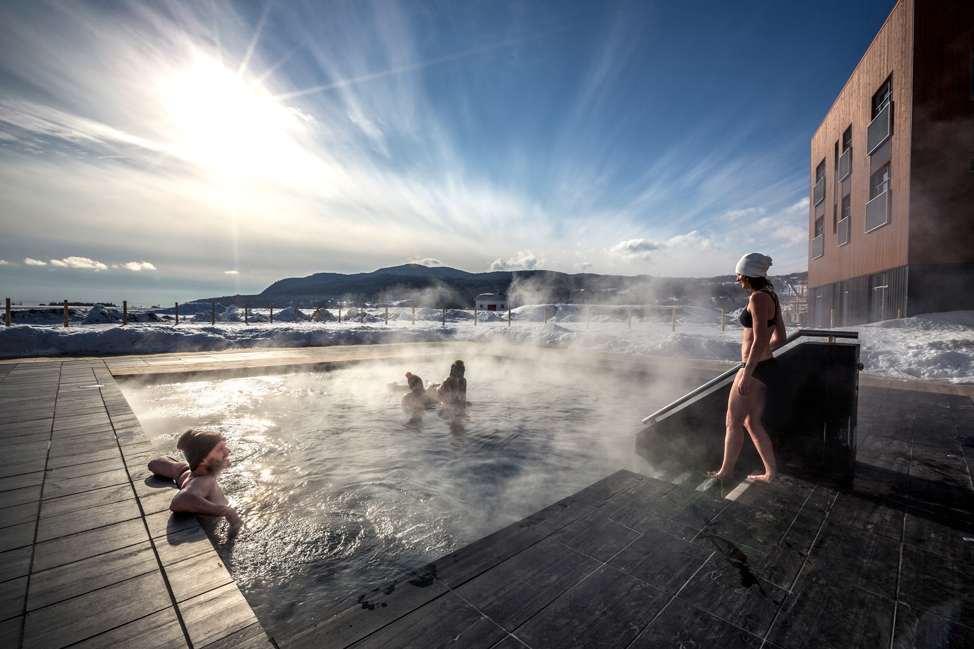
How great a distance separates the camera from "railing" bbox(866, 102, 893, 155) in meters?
11.8

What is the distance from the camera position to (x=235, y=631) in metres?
1.25

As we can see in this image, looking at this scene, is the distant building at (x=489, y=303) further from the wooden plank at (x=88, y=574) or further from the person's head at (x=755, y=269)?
the wooden plank at (x=88, y=574)

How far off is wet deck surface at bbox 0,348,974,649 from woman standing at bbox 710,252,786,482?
0.79 ft

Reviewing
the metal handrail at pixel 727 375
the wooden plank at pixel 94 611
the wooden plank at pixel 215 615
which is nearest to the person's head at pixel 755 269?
the metal handrail at pixel 727 375

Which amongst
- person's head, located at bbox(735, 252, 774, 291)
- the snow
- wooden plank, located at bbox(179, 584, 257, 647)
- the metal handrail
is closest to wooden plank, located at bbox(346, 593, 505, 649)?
Answer: wooden plank, located at bbox(179, 584, 257, 647)

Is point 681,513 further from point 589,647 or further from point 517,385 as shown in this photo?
point 517,385

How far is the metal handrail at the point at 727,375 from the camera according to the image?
272cm

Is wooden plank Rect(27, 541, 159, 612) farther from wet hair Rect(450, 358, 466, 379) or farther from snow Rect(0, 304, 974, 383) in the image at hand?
snow Rect(0, 304, 974, 383)

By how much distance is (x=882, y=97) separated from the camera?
495 inches

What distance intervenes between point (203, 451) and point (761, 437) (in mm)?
3676

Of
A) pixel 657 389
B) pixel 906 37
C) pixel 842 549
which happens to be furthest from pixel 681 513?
pixel 906 37

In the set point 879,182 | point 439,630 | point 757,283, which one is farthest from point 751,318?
point 879,182

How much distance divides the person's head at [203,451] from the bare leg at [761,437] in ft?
11.6

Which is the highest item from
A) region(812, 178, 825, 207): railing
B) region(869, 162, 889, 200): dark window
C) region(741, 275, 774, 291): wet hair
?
region(812, 178, 825, 207): railing
